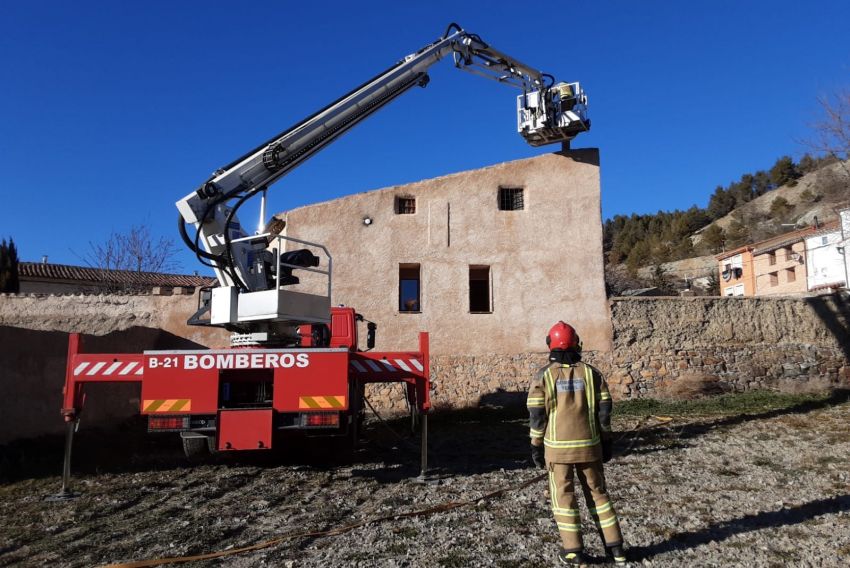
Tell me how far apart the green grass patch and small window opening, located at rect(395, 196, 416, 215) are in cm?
707

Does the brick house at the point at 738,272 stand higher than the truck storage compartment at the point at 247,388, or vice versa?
the brick house at the point at 738,272

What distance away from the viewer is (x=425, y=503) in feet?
21.2

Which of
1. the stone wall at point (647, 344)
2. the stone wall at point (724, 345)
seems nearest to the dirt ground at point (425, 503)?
the stone wall at point (647, 344)

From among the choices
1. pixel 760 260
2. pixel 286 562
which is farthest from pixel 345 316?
pixel 760 260

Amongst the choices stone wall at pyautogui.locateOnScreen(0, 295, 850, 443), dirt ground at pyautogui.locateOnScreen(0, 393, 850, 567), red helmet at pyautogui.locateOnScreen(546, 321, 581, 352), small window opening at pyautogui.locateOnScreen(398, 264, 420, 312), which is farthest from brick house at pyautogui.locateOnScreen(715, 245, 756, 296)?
red helmet at pyautogui.locateOnScreen(546, 321, 581, 352)

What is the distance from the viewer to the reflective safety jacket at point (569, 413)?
14.9ft

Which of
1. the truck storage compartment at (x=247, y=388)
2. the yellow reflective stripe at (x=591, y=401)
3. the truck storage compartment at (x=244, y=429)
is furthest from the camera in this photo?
the truck storage compartment at (x=247, y=388)

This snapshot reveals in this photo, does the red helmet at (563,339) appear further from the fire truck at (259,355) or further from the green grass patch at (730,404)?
the green grass patch at (730,404)

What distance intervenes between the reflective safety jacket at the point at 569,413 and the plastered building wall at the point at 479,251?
34.3 feet

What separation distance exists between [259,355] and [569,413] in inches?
151

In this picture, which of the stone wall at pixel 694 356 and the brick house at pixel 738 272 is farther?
the brick house at pixel 738 272

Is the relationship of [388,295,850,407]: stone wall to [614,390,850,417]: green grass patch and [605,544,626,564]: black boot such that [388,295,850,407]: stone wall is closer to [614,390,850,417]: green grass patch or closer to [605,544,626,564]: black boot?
[614,390,850,417]: green grass patch

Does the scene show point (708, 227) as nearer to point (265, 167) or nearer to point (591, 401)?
point (265, 167)

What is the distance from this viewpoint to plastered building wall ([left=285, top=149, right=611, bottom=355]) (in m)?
15.3
